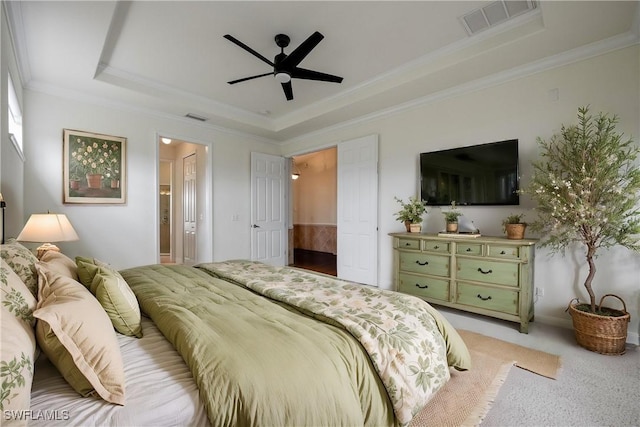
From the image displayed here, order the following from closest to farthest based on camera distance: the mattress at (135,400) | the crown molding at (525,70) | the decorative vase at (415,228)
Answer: the mattress at (135,400) → the crown molding at (525,70) → the decorative vase at (415,228)

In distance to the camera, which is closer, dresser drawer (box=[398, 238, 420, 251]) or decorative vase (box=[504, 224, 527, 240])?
decorative vase (box=[504, 224, 527, 240])

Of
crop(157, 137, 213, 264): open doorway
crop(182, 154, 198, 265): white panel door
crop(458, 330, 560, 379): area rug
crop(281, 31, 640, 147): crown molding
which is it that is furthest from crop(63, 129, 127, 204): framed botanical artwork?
crop(458, 330, 560, 379): area rug

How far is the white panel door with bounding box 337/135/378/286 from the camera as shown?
4348 mm

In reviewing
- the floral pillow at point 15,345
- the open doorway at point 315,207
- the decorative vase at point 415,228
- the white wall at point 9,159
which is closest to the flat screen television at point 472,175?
Result: the decorative vase at point 415,228

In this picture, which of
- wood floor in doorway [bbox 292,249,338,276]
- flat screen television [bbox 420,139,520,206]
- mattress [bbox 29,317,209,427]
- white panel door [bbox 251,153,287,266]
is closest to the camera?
mattress [bbox 29,317,209,427]

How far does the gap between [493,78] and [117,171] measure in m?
4.74

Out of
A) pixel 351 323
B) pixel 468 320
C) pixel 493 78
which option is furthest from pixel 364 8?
pixel 468 320

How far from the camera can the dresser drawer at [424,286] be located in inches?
125

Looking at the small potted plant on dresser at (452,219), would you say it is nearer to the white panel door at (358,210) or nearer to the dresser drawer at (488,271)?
the dresser drawer at (488,271)

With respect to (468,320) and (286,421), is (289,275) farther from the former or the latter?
(468,320)

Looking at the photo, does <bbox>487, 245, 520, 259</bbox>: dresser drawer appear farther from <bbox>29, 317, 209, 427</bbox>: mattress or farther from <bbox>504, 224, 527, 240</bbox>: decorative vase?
<bbox>29, 317, 209, 427</bbox>: mattress

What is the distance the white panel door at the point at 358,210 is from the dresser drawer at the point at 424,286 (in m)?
0.83

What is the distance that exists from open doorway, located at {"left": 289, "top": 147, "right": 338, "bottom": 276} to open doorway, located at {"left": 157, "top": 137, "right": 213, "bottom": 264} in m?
2.47

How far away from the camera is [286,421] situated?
93 centimetres
